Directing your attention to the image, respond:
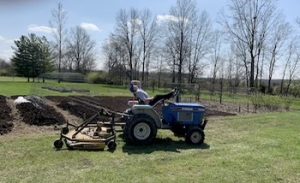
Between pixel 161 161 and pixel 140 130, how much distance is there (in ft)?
5.37

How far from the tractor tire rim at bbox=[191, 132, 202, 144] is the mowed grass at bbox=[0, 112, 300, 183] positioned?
210mm

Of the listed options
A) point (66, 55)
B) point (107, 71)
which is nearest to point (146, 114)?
point (107, 71)

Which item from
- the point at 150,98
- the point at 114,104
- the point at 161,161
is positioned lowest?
the point at 161,161

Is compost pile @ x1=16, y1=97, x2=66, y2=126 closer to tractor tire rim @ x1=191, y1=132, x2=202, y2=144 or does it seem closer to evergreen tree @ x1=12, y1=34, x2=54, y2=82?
tractor tire rim @ x1=191, y1=132, x2=202, y2=144

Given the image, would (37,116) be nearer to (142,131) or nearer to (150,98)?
(150,98)

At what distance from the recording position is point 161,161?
7.07 meters

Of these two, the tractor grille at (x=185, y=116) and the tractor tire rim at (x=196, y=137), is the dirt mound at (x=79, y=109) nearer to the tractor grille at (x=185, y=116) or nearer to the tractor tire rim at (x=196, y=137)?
the tractor grille at (x=185, y=116)

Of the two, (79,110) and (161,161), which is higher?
(79,110)

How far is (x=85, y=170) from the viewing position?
6273mm

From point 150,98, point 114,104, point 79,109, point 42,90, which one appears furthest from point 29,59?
point 150,98

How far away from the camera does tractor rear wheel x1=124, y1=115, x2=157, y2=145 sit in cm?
853

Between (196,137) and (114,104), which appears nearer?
(196,137)

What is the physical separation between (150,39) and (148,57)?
7.83 ft

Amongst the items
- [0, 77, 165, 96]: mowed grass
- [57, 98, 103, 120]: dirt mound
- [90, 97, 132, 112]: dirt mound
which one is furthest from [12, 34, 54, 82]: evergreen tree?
[57, 98, 103, 120]: dirt mound
